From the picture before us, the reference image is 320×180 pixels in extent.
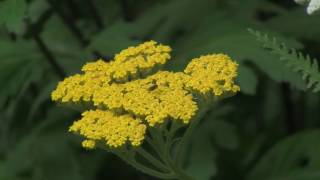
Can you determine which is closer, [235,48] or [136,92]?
[136,92]

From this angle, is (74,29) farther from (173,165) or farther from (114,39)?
(173,165)

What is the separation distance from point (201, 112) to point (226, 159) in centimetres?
144

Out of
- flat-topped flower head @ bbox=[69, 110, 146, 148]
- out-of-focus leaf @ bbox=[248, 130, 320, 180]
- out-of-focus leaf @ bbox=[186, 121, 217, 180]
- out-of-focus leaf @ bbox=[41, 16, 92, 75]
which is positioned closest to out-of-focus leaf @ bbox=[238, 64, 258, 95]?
out-of-focus leaf @ bbox=[186, 121, 217, 180]

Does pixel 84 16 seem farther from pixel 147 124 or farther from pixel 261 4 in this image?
pixel 147 124

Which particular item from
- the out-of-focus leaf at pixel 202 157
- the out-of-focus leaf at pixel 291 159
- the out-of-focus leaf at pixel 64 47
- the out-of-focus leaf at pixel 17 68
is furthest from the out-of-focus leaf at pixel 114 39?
the out-of-focus leaf at pixel 291 159

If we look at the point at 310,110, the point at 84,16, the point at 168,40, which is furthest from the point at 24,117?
the point at 310,110

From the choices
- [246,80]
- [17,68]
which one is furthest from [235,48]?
[17,68]

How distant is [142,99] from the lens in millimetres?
1802

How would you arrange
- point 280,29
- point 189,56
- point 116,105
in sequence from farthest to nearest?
point 280,29 < point 189,56 < point 116,105

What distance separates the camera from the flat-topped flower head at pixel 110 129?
1.75 meters

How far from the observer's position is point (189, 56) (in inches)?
112

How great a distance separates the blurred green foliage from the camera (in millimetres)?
2848

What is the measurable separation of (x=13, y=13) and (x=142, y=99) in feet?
2.32

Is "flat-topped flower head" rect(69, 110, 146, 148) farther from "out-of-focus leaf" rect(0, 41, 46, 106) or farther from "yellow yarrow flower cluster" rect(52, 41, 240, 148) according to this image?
"out-of-focus leaf" rect(0, 41, 46, 106)
